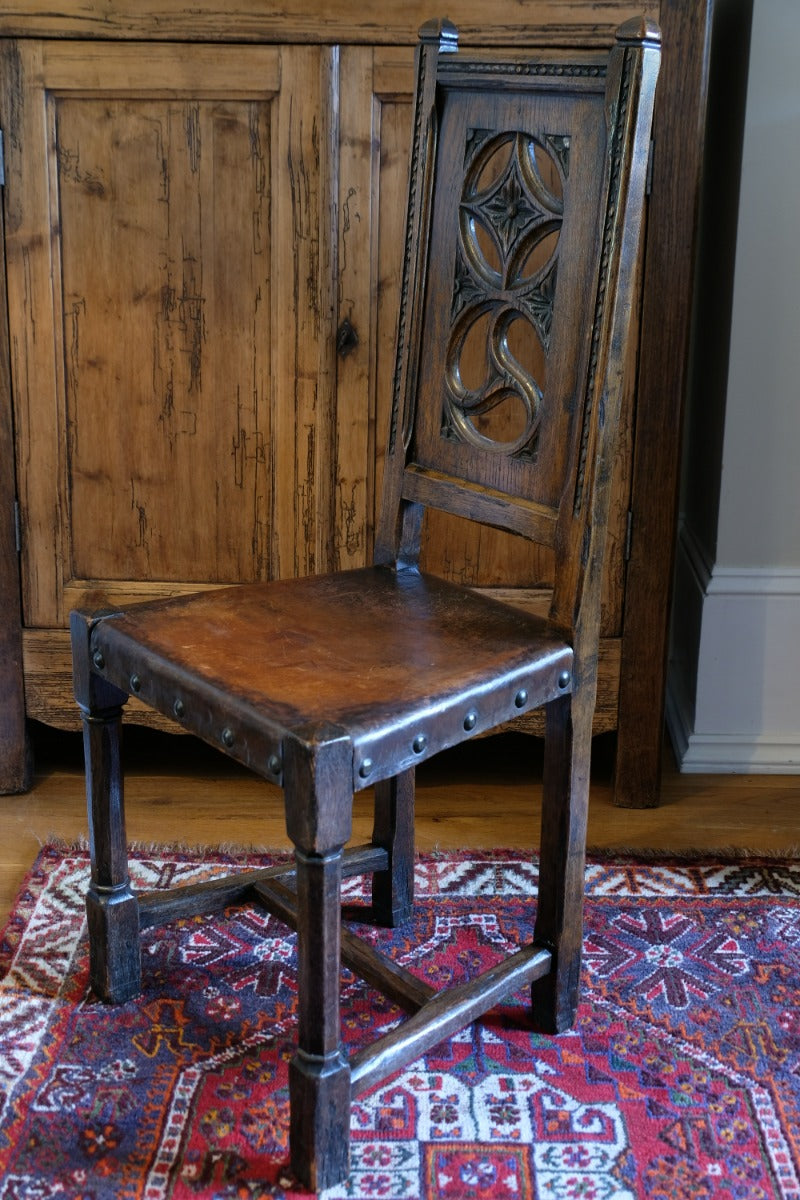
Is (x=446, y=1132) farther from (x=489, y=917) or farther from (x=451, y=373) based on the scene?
(x=451, y=373)

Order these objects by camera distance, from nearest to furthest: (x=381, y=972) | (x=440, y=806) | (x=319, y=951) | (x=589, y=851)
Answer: (x=319, y=951) < (x=381, y=972) < (x=589, y=851) < (x=440, y=806)

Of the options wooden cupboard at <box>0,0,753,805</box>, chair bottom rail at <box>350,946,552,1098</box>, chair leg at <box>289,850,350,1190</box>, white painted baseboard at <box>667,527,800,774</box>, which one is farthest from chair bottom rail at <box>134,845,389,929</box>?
white painted baseboard at <box>667,527,800,774</box>

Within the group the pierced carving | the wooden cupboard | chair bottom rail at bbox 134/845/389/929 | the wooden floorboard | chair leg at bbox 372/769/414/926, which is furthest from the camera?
the wooden floorboard

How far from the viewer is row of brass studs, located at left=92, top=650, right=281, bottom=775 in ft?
4.34

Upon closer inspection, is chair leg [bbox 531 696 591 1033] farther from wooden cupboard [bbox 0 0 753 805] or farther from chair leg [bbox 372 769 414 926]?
wooden cupboard [bbox 0 0 753 805]

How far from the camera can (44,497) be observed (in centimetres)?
225

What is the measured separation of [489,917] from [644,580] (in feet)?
2.07

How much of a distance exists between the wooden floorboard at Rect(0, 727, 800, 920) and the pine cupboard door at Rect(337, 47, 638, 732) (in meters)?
0.18

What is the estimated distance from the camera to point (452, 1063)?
5.32ft

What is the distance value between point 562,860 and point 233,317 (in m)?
1.05

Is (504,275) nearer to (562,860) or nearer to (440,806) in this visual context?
(562,860)

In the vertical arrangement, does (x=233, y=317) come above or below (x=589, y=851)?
above

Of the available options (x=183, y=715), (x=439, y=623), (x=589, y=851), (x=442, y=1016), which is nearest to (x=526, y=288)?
(x=439, y=623)

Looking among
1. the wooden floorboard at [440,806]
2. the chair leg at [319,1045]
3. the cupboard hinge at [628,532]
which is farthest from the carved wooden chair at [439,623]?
the cupboard hinge at [628,532]
